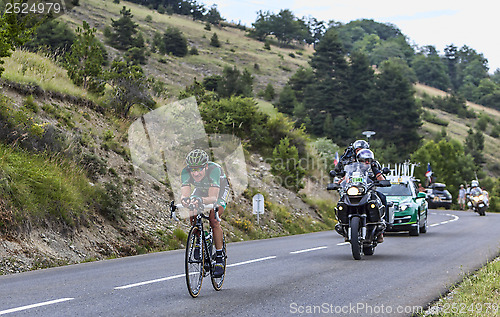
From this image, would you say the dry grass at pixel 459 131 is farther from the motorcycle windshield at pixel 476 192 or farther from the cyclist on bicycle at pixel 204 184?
the cyclist on bicycle at pixel 204 184

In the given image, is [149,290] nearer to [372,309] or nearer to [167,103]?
[372,309]

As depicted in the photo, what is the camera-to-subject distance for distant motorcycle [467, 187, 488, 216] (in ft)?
123

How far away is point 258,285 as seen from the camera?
9.29 metres

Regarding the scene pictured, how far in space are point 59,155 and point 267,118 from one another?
20392 millimetres

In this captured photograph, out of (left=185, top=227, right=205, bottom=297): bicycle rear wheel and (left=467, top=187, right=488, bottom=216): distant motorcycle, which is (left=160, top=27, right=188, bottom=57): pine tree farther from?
(left=185, top=227, right=205, bottom=297): bicycle rear wheel

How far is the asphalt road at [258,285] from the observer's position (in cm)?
733

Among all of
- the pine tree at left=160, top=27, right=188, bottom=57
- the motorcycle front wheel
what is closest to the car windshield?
the motorcycle front wheel

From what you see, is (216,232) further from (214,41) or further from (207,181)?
(214,41)

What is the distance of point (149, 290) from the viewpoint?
8727 mm

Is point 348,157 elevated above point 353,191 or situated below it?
above

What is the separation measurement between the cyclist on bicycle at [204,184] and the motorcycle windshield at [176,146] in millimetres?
10639

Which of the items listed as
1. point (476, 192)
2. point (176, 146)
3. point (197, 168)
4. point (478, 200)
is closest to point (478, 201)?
point (478, 200)

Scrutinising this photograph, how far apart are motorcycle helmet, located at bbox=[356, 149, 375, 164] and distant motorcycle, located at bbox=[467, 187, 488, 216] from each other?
2716 centimetres

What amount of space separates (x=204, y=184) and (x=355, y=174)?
4.78 metres
